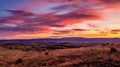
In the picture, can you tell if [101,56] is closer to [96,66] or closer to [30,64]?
[96,66]

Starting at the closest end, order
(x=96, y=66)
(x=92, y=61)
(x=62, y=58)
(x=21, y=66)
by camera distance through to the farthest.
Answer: (x=96, y=66)
(x=92, y=61)
(x=21, y=66)
(x=62, y=58)

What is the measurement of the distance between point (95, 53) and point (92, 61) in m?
5.23

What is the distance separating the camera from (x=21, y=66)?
31.7 meters

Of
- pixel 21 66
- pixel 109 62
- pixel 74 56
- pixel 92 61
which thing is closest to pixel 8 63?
pixel 21 66

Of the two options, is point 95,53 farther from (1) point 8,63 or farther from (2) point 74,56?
(1) point 8,63

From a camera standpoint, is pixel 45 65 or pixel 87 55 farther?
pixel 87 55

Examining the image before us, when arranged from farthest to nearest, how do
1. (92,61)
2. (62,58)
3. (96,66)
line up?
(62,58) < (92,61) < (96,66)

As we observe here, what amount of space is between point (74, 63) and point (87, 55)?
484cm

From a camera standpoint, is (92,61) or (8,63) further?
(8,63)

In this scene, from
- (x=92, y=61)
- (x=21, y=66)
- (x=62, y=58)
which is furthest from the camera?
(x=62, y=58)

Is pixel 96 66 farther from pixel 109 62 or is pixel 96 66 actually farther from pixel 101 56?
pixel 101 56

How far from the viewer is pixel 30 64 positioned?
3206 cm

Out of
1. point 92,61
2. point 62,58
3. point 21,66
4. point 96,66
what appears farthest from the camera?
point 62,58

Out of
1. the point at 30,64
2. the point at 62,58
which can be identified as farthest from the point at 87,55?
the point at 30,64
